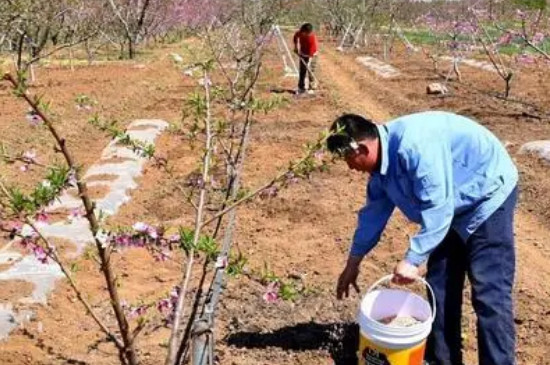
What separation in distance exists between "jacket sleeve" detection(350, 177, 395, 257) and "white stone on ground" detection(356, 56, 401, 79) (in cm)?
1473

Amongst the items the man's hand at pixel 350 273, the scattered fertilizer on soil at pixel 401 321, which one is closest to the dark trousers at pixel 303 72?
the man's hand at pixel 350 273

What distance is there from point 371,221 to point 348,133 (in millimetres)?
709

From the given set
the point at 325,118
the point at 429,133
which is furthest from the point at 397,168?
the point at 325,118

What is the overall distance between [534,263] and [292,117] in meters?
6.58

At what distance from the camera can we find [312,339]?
13.3 ft

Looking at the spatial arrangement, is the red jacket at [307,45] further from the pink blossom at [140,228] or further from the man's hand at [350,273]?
the pink blossom at [140,228]

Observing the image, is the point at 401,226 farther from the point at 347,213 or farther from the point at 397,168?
the point at 397,168

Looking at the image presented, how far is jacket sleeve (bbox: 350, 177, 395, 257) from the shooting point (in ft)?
11.0

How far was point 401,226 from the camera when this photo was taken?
6.07 m

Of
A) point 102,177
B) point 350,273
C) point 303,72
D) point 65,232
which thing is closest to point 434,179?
point 350,273

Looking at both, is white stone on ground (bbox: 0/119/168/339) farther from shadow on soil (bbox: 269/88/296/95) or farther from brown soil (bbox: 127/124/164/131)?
shadow on soil (bbox: 269/88/296/95)

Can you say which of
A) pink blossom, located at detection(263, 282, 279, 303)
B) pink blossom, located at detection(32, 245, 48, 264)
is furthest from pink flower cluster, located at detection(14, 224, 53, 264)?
pink blossom, located at detection(263, 282, 279, 303)

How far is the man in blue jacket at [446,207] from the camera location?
2.89 meters

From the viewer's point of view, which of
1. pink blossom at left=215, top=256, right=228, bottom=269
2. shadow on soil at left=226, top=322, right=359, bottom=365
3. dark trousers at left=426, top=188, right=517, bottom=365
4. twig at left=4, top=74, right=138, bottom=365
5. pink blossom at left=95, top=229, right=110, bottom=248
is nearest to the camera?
twig at left=4, top=74, right=138, bottom=365
